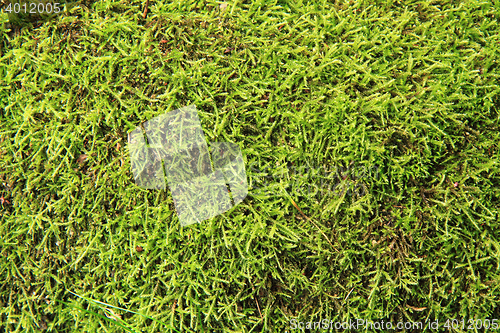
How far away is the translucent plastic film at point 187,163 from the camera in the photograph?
1489 mm

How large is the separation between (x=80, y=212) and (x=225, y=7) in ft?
4.41

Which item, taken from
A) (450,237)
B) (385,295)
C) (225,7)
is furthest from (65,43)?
(450,237)

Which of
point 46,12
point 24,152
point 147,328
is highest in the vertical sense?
point 46,12

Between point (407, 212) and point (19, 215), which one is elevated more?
point (407, 212)

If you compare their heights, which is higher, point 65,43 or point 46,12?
point 46,12

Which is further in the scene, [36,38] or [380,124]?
[36,38]

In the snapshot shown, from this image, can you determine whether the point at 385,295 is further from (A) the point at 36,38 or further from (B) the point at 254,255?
(A) the point at 36,38

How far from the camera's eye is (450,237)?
1470 millimetres

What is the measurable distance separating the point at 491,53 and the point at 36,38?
2442mm

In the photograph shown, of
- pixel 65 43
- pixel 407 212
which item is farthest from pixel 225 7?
pixel 407 212

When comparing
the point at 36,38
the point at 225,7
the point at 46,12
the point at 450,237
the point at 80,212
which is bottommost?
the point at 80,212

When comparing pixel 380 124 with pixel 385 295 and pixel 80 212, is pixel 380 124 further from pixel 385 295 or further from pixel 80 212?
pixel 80 212

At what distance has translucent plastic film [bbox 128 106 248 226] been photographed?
1489 millimetres

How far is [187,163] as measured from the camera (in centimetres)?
150
